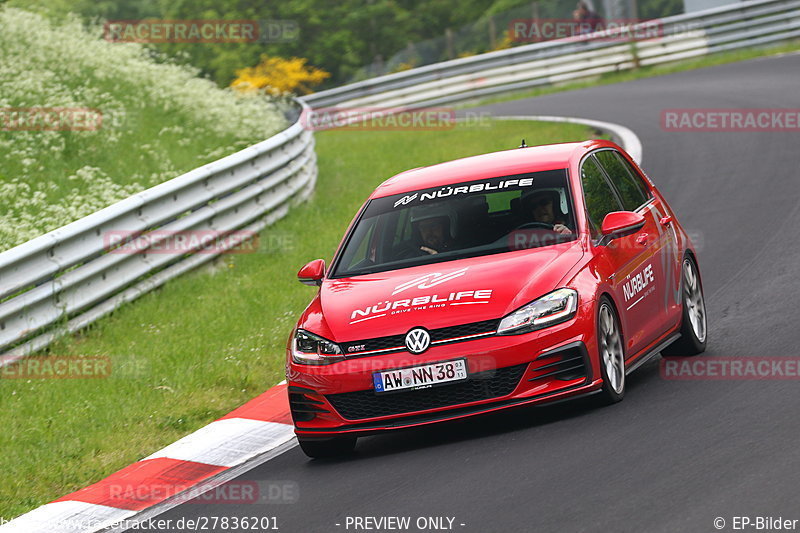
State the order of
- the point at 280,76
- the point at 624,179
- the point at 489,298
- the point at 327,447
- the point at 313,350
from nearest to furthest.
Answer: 1. the point at 489,298
2. the point at 313,350
3. the point at 327,447
4. the point at 624,179
5. the point at 280,76

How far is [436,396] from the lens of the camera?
7.25 metres

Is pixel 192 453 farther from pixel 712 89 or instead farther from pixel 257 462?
pixel 712 89

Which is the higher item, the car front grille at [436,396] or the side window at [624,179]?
the side window at [624,179]

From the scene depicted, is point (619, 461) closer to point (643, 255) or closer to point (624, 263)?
point (624, 263)

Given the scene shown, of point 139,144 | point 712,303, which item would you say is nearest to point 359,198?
point 139,144

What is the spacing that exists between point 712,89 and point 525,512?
61.8 feet

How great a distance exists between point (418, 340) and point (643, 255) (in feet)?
6.57

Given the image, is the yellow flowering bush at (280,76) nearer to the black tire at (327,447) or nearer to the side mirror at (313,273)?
the side mirror at (313,273)

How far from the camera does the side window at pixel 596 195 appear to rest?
829 cm

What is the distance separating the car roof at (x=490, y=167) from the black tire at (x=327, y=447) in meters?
1.90

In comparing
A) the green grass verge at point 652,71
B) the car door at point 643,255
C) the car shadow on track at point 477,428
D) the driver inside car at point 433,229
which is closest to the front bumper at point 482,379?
the car shadow on track at point 477,428

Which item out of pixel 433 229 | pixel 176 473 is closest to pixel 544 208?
pixel 433 229

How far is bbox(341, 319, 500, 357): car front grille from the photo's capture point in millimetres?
7207

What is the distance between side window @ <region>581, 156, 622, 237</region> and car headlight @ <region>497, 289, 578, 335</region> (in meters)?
0.89
